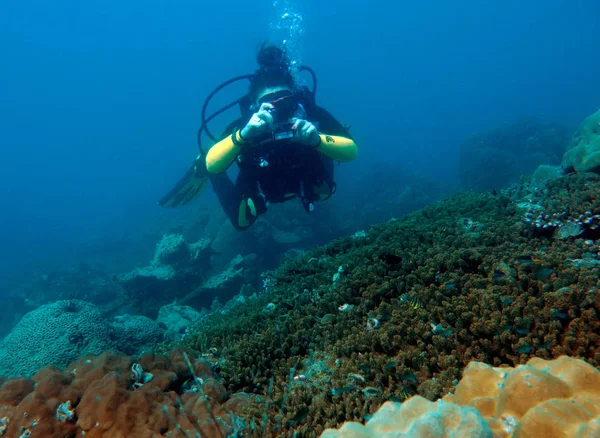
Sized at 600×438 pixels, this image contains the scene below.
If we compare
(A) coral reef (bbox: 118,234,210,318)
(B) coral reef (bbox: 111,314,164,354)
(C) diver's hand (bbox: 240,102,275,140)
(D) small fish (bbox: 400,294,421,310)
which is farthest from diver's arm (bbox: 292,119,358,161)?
(A) coral reef (bbox: 118,234,210,318)

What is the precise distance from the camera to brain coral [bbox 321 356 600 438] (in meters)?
1.49

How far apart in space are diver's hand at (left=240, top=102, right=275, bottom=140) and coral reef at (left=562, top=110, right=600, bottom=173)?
6.51 metres

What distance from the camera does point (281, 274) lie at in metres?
6.60

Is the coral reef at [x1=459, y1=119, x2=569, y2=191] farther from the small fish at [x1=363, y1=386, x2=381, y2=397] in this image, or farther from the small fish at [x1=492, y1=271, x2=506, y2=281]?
the small fish at [x1=363, y1=386, x2=381, y2=397]

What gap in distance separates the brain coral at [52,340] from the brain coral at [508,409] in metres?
7.56

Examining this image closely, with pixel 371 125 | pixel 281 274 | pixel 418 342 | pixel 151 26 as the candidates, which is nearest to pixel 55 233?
pixel 281 274

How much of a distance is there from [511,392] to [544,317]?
1.80m

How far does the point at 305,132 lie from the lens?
5.70 metres

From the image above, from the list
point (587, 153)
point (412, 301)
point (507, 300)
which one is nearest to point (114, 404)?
point (412, 301)

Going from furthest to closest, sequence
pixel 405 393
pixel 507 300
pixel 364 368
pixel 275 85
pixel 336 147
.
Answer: pixel 275 85
pixel 336 147
pixel 507 300
pixel 364 368
pixel 405 393

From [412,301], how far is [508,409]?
208cm

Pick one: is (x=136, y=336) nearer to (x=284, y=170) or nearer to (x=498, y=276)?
(x=284, y=170)

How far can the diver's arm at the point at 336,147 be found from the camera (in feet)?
20.8

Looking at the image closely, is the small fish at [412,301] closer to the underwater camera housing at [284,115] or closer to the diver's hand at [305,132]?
the diver's hand at [305,132]
